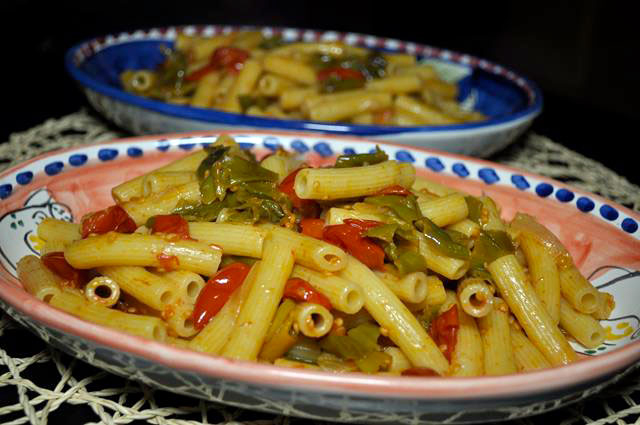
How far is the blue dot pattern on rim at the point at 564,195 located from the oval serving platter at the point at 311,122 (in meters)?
0.58

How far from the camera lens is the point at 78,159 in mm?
2195

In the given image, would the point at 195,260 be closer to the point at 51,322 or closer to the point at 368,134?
the point at 51,322

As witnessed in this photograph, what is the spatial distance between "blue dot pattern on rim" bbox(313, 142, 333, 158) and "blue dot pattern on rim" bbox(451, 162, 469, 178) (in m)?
0.42

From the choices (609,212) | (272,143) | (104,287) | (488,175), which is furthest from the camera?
(272,143)

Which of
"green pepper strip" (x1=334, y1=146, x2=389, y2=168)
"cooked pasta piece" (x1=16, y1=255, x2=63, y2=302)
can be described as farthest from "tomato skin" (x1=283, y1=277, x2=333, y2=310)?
"cooked pasta piece" (x1=16, y1=255, x2=63, y2=302)

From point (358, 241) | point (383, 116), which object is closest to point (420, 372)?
point (358, 241)

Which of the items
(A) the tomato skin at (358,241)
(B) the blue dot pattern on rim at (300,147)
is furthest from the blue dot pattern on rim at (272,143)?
(A) the tomato skin at (358,241)

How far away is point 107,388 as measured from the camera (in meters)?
1.62

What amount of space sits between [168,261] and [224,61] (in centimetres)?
197

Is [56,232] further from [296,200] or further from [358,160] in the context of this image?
[358,160]

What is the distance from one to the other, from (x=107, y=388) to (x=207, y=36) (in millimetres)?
2909

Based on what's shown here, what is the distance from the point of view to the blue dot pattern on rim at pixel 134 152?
2312 millimetres

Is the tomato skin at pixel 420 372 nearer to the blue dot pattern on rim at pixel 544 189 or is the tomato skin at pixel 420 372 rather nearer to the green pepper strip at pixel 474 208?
the green pepper strip at pixel 474 208

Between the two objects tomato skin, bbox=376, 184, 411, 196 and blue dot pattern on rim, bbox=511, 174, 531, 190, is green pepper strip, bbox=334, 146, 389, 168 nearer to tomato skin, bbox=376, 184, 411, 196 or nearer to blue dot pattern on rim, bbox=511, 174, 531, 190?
tomato skin, bbox=376, 184, 411, 196
